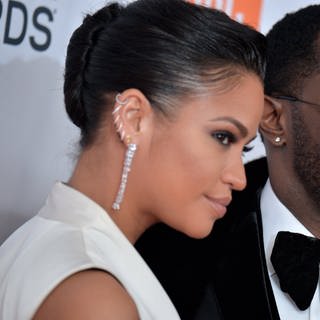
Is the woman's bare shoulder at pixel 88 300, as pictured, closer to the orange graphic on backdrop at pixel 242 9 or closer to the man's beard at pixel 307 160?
the man's beard at pixel 307 160

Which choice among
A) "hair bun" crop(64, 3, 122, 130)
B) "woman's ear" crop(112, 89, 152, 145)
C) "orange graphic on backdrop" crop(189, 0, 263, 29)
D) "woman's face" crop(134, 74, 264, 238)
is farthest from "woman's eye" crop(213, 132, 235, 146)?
"orange graphic on backdrop" crop(189, 0, 263, 29)

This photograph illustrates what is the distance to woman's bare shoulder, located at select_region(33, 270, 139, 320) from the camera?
2.43 ft

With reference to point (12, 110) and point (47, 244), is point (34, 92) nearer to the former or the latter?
point (12, 110)

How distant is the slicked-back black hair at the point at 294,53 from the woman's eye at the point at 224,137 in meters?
0.44

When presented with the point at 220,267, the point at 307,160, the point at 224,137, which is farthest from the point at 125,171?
the point at 307,160

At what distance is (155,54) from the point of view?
3.17 feet

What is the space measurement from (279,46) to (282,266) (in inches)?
18.4

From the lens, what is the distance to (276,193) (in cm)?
136

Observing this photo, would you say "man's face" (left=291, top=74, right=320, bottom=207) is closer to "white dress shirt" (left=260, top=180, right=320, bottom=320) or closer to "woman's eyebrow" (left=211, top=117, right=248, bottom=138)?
"white dress shirt" (left=260, top=180, right=320, bottom=320)

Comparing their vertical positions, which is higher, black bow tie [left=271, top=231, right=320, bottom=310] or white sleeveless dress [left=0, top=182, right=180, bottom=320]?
white sleeveless dress [left=0, top=182, right=180, bottom=320]

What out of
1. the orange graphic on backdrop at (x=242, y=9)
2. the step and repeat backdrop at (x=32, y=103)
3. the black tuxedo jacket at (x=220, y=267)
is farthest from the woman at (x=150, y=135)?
the orange graphic on backdrop at (x=242, y=9)

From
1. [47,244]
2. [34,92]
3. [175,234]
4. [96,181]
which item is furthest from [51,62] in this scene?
[47,244]

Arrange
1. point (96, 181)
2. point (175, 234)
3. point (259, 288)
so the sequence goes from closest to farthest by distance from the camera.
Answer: point (96, 181) → point (259, 288) → point (175, 234)

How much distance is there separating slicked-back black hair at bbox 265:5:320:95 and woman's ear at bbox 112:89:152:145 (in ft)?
1.73
